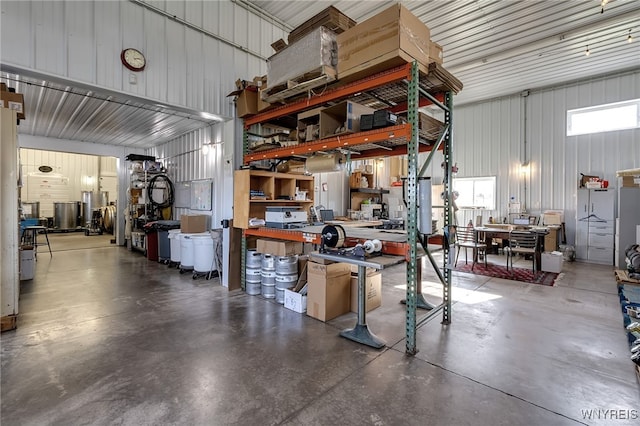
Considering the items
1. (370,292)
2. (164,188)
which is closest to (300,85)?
(370,292)

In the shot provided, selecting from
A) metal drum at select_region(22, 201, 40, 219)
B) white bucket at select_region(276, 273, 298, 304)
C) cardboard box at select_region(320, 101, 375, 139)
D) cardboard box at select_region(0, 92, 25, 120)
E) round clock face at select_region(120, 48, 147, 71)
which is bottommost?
white bucket at select_region(276, 273, 298, 304)

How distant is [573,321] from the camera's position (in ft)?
11.5

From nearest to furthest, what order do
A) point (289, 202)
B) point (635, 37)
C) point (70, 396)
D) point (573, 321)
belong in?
point (70, 396)
point (573, 321)
point (289, 202)
point (635, 37)

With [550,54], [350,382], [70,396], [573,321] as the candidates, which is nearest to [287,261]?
[350,382]

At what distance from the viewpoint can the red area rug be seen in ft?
17.6

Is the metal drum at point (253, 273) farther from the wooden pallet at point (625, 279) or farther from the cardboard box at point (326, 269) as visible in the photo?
the wooden pallet at point (625, 279)

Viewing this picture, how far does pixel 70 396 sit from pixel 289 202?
11.6 feet

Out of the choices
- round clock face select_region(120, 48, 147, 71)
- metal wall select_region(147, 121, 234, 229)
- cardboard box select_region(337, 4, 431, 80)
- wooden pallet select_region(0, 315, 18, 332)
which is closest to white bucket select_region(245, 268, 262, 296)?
metal wall select_region(147, 121, 234, 229)

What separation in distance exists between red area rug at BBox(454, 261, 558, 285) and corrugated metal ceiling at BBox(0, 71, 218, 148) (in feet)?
19.1

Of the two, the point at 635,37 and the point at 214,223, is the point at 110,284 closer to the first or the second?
Result: the point at 214,223

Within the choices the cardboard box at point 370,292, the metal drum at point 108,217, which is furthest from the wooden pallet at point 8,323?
the metal drum at point 108,217

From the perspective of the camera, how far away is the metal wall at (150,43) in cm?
314

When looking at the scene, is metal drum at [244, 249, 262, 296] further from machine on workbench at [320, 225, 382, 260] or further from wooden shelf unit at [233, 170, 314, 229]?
machine on workbench at [320, 225, 382, 260]

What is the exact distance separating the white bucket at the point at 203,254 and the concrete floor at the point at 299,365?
1.10 metres
